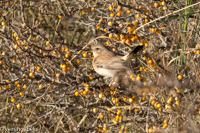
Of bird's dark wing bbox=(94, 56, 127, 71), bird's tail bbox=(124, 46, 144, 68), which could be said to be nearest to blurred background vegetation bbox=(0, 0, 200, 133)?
bird's tail bbox=(124, 46, 144, 68)

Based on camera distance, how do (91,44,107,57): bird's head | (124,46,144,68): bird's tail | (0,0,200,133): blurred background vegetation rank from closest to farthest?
1. (0,0,200,133): blurred background vegetation
2. (124,46,144,68): bird's tail
3. (91,44,107,57): bird's head

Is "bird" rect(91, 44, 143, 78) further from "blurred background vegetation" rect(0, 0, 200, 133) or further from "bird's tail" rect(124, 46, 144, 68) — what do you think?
"blurred background vegetation" rect(0, 0, 200, 133)

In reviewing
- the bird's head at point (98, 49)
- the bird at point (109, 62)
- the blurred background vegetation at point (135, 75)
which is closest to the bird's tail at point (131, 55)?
the bird at point (109, 62)

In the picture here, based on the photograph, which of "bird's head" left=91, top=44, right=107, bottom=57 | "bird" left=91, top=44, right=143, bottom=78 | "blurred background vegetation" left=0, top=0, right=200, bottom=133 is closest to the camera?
"blurred background vegetation" left=0, top=0, right=200, bottom=133

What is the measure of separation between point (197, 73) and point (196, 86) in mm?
164

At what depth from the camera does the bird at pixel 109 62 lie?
15.0ft

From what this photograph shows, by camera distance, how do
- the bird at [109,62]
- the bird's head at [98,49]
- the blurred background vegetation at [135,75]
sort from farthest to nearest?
the bird's head at [98,49] → the bird at [109,62] → the blurred background vegetation at [135,75]

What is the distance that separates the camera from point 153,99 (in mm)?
3635

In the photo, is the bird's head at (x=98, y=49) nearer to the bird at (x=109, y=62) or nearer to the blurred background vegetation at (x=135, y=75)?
the bird at (x=109, y=62)

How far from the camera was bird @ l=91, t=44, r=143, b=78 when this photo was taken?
4.56 m

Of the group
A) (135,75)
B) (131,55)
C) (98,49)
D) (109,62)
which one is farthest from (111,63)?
(135,75)

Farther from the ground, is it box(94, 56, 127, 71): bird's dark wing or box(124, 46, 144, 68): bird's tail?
box(124, 46, 144, 68): bird's tail

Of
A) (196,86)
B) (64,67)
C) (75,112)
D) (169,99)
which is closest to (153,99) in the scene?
(169,99)

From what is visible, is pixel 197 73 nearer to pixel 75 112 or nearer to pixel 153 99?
pixel 153 99
